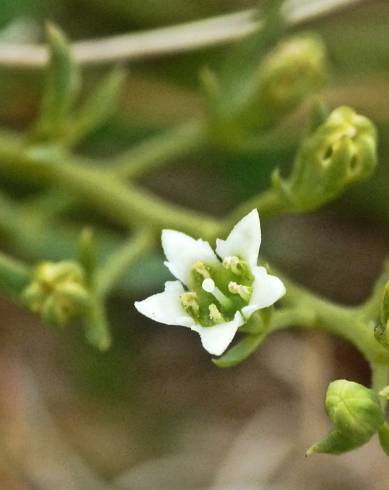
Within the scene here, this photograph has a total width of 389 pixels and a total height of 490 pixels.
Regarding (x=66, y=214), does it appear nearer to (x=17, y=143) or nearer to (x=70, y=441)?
(x=17, y=143)

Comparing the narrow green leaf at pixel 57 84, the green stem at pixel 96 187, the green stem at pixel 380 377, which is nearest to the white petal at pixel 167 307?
the green stem at pixel 380 377

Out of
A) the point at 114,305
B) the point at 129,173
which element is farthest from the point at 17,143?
the point at 114,305

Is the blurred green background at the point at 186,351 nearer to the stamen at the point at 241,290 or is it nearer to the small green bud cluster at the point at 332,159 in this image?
the small green bud cluster at the point at 332,159

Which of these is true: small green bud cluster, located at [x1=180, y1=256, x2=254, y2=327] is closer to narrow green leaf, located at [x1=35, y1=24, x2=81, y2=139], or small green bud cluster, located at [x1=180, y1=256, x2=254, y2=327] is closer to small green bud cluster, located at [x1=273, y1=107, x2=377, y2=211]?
small green bud cluster, located at [x1=273, y1=107, x2=377, y2=211]

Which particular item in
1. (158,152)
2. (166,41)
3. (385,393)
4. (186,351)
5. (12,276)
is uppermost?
(166,41)

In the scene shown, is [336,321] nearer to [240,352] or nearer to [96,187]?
[240,352]

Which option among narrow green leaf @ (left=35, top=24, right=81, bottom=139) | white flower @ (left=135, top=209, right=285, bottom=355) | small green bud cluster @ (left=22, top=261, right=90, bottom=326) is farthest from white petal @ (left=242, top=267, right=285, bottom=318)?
narrow green leaf @ (left=35, top=24, right=81, bottom=139)

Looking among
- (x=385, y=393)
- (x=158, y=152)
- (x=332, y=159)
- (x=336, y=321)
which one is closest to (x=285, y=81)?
(x=158, y=152)
